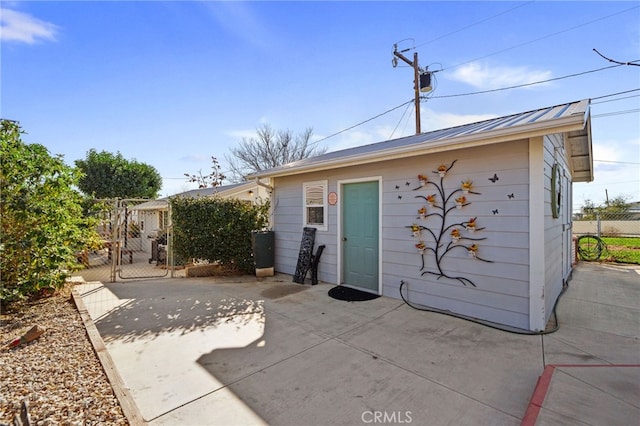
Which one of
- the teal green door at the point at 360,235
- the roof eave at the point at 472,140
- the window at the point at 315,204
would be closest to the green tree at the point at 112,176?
the window at the point at 315,204

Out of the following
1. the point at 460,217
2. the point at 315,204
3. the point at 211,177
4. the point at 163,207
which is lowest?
the point at 460,217

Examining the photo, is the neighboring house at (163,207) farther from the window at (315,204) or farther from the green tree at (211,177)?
the window at (315,204)

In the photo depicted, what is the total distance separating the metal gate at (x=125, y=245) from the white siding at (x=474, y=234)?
16.3ft

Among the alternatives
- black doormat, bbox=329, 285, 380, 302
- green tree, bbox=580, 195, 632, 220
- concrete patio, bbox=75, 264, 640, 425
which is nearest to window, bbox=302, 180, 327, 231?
black doormat, bbox=329, 285, 380, 302

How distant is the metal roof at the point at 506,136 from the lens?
3037 mm

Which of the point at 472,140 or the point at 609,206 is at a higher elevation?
the point at 472,140

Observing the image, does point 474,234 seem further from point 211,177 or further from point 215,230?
point 211,177

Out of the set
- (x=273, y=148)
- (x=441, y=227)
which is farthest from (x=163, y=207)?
(x=441, y=227)

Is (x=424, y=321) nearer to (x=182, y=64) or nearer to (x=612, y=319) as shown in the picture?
(x=612, y=319)

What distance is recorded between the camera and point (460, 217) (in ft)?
13.1

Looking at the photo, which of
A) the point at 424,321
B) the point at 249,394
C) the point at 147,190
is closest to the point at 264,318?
the point at 249,394

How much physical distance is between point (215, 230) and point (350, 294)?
11.1 feet

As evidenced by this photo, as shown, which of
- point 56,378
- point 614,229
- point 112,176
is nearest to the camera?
point 56,378

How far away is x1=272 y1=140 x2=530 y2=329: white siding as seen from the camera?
352 centimetres
